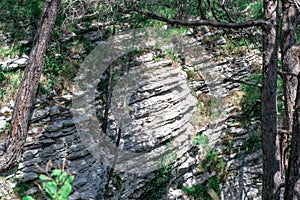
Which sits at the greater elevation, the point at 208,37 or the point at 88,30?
the point at 88,30

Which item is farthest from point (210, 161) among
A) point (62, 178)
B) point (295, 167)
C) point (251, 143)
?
point (62, 178)

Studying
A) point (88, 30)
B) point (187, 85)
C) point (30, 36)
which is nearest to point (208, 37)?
point (187, 85)

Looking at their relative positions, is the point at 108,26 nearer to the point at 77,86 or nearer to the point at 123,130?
the point at 77,86

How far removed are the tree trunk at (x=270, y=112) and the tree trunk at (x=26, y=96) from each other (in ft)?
11.1

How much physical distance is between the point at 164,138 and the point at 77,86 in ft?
6.21

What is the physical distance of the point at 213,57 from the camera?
7.79 metres

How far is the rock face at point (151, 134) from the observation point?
5.32m

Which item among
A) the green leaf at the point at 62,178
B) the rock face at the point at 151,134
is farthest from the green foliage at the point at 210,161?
the green leaf at the point at 62,178

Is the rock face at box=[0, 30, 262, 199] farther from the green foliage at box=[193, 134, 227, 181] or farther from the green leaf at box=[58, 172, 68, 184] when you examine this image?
the green leaf at box=[58, 172, 68, 184]

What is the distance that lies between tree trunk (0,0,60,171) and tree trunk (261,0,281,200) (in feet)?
11.1

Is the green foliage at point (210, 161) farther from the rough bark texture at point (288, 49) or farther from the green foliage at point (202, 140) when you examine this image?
the rough bark texture at point (288, 49)

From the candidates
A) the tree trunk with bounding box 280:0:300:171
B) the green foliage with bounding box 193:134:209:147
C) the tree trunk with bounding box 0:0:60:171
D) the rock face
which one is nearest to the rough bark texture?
the tree trunk with bounding box 280:0:300:171

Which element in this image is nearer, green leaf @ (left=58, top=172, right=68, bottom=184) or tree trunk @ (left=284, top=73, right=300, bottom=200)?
green leaf @ (left=58, top=172, right=68, bottom=184)

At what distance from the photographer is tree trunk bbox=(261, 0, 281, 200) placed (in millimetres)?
3336
